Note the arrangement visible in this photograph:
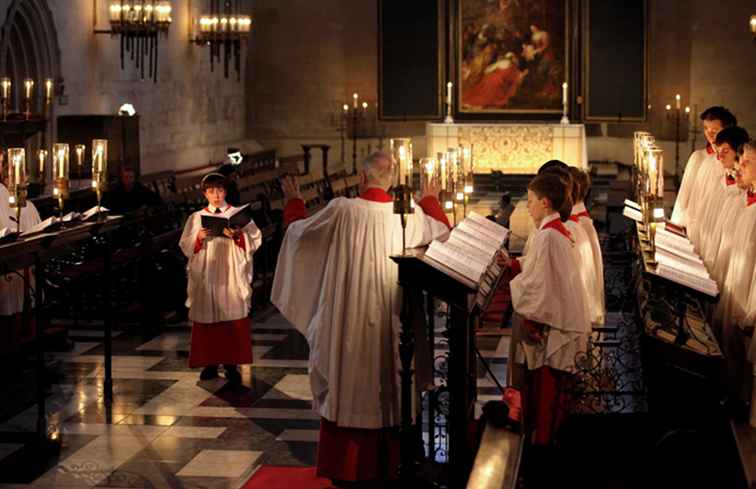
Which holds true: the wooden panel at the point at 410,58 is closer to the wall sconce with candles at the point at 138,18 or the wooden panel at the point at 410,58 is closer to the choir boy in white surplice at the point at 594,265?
the wall sconce with candles at the point at 138,18

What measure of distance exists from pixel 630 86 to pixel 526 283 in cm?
2071

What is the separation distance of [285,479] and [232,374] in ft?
9.32

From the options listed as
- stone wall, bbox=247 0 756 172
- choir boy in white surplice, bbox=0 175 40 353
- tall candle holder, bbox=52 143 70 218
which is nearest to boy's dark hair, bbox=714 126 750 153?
tall candle holder, bbox=52 143 70 218

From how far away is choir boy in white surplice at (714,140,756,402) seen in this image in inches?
326

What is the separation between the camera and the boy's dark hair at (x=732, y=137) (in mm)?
9500

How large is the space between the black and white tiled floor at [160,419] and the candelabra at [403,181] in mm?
2059

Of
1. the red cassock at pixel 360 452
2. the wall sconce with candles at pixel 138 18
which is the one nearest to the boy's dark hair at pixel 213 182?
the red cassock at pixel 360 452

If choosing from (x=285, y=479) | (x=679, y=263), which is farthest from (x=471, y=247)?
(x=285, y=479)

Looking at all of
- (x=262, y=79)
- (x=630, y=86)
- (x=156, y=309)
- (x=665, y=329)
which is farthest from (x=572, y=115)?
(x=665, y=329)

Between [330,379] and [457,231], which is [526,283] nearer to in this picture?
[457,231]

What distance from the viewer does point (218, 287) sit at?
10.6 meters

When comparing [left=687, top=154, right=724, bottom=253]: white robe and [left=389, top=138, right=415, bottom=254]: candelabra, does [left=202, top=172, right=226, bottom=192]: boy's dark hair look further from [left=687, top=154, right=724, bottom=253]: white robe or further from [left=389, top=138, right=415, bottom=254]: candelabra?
[left=687, top=154, right=724, bottom=253]: white robe

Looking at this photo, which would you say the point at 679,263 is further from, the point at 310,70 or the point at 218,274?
the point at 310,70

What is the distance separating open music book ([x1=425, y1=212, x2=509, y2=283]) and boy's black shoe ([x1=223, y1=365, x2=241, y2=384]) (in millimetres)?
3381
